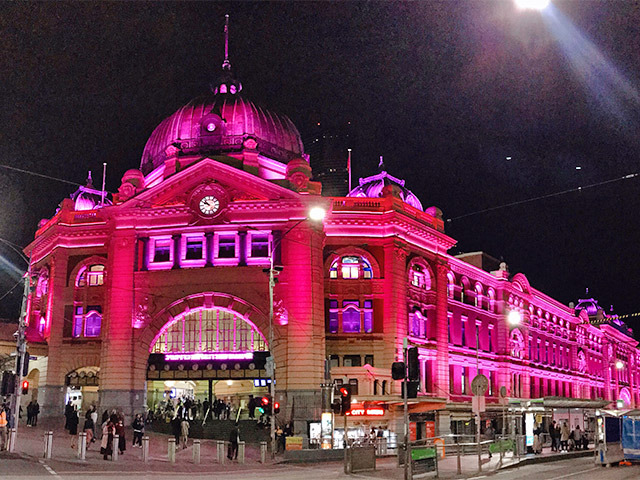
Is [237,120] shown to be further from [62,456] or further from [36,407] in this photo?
[62,456]

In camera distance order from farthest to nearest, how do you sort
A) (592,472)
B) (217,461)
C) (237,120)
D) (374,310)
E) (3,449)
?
(237,120), (374,310), (217,461), (3,449), (592,472)

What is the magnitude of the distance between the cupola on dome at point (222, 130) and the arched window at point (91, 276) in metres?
10.9

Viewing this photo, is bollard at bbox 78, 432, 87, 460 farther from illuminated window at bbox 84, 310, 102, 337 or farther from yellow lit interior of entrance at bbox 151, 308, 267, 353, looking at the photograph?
illuminated window at bbox 84, 310, 102, 337

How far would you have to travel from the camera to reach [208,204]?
59.4 meters

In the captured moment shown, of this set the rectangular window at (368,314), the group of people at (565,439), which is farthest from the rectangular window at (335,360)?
the group of people at (565,439)

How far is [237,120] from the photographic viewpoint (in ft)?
221

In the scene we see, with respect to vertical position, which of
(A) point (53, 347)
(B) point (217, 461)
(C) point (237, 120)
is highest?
(C) point (237, 120)

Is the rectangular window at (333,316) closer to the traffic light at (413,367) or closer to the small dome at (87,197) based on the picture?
the small dome at (87,197)

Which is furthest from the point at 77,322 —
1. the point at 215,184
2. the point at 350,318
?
the point at 350,318

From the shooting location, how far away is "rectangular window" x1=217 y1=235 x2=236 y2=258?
59.0 metres

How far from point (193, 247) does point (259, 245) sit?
5.06 metres

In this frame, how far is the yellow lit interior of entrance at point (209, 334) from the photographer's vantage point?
58.6m

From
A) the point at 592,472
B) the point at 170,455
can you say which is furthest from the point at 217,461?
the point at 592,472

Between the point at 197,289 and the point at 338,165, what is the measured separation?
35595mm
